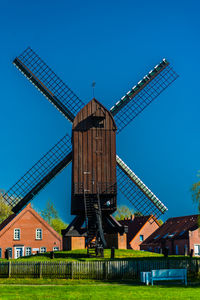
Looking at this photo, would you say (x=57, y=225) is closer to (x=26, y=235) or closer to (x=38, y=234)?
(x=38, y=234)

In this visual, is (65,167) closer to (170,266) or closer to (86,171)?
(86,171)

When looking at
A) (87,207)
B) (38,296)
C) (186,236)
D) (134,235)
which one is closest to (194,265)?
(87,207)

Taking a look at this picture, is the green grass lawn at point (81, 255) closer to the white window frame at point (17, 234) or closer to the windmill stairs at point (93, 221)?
the windmill stairs at point (93, 221)

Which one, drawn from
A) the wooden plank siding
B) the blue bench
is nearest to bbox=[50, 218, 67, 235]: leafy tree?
the wooden plank siding

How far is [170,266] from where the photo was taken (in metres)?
30.9

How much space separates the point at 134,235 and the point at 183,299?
5699cm

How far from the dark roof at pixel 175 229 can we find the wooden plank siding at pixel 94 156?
29.7 meters

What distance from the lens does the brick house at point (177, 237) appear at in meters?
64.5

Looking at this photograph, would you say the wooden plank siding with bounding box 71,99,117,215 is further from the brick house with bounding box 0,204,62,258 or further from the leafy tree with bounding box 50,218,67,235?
the leafy tree with bounding box 50,218,67,235

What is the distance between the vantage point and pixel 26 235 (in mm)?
64875

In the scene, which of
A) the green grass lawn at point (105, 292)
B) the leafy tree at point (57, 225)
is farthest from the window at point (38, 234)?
the green grass lawn at point (105, 292)

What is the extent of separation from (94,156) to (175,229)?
34.2m

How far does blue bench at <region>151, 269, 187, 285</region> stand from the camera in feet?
86.2

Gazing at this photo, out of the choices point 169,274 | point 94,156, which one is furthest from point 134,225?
point 169,274
